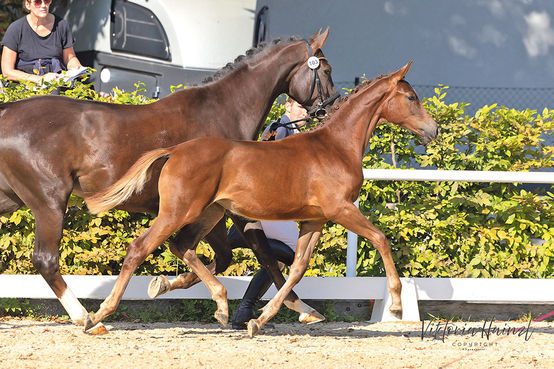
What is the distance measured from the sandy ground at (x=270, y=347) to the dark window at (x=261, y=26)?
4.29 meters

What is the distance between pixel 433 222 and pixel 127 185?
9.25 feet

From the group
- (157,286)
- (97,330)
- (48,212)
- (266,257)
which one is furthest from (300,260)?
(48,212)

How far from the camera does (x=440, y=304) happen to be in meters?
6.68

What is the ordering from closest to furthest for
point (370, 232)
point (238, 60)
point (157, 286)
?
point (370, 232) < point (157, 286) < point (238, 60)

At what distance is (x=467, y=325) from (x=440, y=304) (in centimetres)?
41

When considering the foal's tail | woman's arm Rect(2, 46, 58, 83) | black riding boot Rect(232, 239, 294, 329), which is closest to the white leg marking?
the foal's tail

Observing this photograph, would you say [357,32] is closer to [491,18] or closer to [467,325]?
[491,18]

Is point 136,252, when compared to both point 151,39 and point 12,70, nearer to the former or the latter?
point 12,70

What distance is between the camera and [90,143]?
5.26 meters

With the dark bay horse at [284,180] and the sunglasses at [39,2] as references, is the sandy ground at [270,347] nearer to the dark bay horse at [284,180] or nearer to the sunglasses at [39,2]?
the dark bay horse at [284,180]

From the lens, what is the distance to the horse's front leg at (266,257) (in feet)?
18.8

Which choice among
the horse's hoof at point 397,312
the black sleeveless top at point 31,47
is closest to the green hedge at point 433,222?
the black sleeveless top at point 31,47

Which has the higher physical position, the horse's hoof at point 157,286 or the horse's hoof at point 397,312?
the horse's hoof at point 397,312

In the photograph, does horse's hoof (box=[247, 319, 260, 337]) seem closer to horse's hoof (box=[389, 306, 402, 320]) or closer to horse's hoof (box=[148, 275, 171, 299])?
horse's hoof (box=[148, 275, 171, 299])
